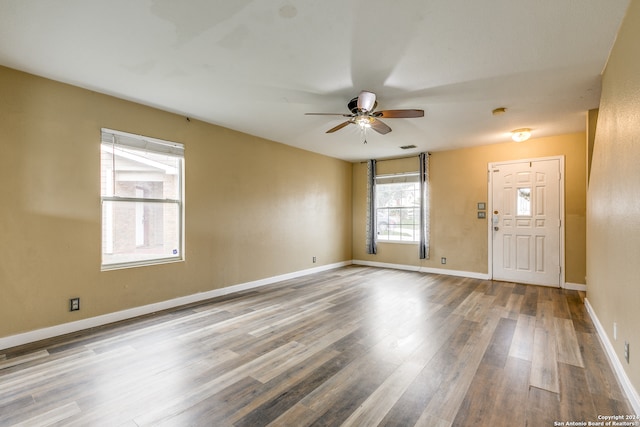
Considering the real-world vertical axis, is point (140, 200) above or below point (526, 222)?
above

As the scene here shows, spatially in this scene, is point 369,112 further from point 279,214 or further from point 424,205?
point 424,205

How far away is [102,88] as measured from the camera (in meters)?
3.18

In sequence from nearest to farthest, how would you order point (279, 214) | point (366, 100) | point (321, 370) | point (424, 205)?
point (321, 370) < point (366, 100) < point (279, 214) < point (424, 205)

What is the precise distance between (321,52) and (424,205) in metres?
4.53

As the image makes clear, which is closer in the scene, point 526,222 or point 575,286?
point 575,286

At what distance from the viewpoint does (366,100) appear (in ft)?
9.82

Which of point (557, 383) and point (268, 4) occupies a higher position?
point (268, 4)

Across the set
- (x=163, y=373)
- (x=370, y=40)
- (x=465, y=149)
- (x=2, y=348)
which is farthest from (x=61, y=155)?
(x=465, y=149)

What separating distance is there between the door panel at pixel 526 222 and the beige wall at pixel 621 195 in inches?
80.9

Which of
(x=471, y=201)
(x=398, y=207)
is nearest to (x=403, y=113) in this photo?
(x=471, y=201)

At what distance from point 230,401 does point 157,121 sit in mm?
3418

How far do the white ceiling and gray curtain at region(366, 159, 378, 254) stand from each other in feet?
10.2

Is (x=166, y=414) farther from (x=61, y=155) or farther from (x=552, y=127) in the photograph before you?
(x=552, y=127)

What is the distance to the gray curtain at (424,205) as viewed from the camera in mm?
6188
